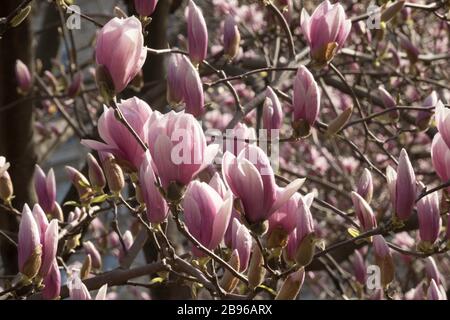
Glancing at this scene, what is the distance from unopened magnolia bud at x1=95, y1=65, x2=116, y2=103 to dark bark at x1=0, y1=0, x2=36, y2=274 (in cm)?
191

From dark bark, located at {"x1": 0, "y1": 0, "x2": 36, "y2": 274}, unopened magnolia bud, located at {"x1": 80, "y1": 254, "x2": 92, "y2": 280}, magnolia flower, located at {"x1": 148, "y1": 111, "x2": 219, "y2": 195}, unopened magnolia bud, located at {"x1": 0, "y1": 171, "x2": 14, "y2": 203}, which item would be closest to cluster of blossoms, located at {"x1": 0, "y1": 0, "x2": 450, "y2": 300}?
magnolia flower, located at {"x1": 148, "y1": 111, "x2": 219, "y2": 195}

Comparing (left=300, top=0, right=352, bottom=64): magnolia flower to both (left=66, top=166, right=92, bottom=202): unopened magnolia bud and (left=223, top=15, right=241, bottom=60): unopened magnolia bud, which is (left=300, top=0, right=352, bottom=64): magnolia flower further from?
(left=66, top=166, right=92, bottom=202): unopened magnolia bud

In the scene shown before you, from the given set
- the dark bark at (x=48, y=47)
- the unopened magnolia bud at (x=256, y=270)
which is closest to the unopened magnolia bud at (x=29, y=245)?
the unopened magnolia bud at (x=256, y=270)

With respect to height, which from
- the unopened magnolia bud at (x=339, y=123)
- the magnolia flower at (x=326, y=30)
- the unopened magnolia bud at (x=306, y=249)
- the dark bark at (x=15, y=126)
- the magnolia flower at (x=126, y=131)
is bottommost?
the dark bark at (x=15, y=126)

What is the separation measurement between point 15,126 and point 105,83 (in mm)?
2000

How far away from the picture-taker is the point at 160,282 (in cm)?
167

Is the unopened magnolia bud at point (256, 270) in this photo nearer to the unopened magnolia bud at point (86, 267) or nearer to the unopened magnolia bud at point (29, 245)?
the unopened magnolia bud at point (29, 245)

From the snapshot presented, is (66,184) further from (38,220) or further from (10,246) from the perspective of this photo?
(38,220)

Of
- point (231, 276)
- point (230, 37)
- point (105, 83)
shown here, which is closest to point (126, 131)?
point (105, 83)

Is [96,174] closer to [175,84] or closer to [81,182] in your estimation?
[81,182]

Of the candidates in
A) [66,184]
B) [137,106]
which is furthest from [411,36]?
[66,184]

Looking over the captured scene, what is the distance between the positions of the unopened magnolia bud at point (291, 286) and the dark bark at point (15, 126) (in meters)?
2.04

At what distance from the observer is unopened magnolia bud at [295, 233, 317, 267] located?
1.29 m

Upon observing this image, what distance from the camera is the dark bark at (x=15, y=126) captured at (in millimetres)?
3107
